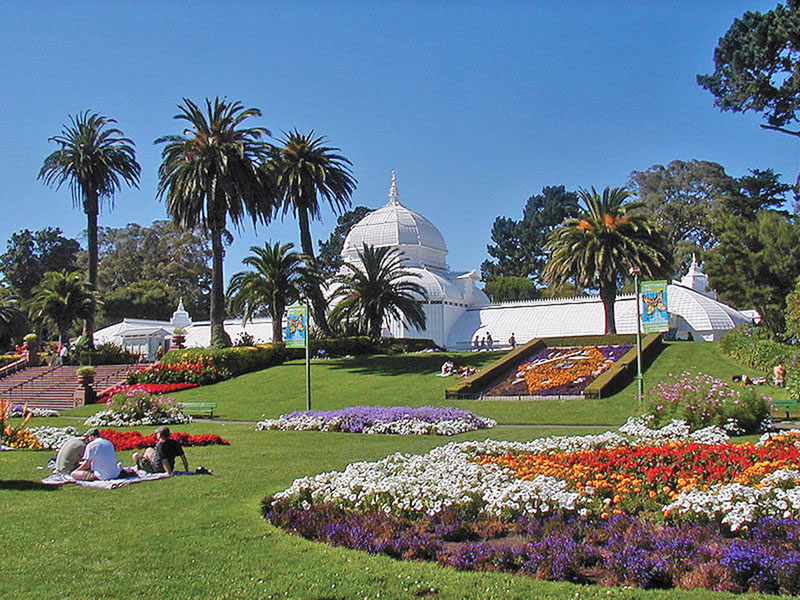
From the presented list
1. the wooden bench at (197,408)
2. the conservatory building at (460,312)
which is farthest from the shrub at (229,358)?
the wooden bench at (197,408)

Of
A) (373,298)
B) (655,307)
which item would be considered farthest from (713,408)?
(373,298)

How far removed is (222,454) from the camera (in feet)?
48.7

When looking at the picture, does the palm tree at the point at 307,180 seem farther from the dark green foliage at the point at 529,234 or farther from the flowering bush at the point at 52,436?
the dark green foliage at the point at 529,234

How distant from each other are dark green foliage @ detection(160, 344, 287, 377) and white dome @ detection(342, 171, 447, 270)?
78.3ft

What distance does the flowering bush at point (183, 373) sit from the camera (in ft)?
115

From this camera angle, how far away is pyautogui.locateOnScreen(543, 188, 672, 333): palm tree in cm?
3684

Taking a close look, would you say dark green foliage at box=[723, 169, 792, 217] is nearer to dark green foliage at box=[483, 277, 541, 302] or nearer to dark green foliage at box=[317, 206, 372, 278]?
dark green foliage at box=[483, 277, 541, 302]

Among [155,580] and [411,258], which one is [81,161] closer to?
A: [411,258]

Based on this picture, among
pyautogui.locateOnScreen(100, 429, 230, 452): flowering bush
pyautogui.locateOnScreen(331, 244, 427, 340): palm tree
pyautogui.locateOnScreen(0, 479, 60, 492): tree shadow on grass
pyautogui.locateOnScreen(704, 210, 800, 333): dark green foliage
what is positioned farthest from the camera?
pyautogui.locateOnScreen(331, 244, 427, 340): palm tree

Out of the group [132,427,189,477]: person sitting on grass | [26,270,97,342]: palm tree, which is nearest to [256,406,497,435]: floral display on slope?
[132,427,189,477]: person sitting on grass

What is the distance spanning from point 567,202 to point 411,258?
3265 cm

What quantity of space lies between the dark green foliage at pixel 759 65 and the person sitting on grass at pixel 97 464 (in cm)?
2817

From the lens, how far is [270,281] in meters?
40.0

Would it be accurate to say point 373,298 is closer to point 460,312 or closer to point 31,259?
point 460,312
